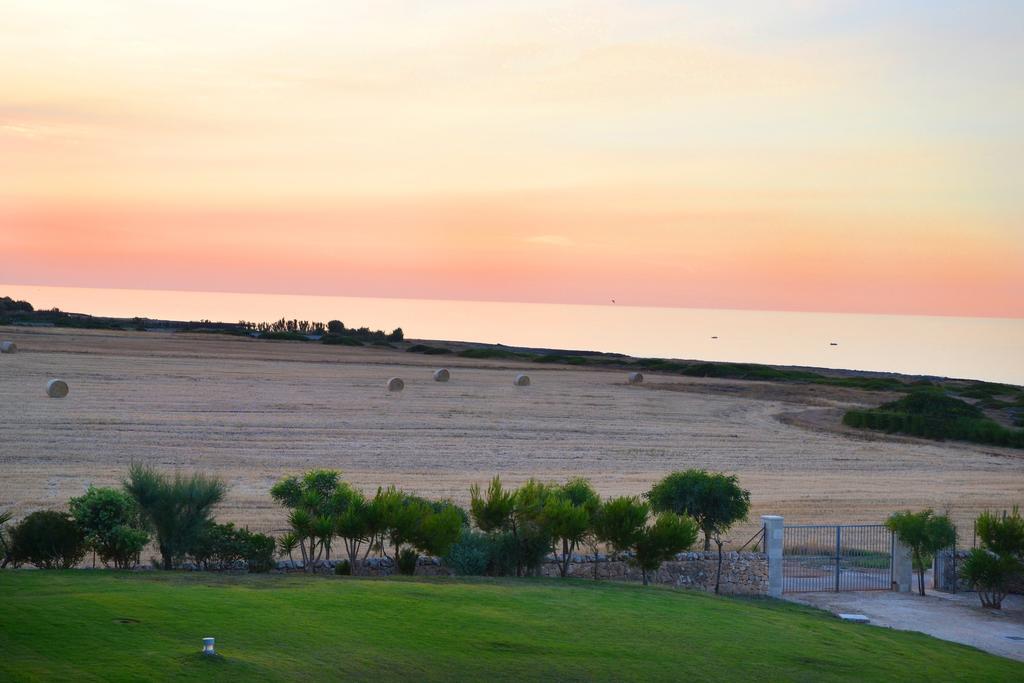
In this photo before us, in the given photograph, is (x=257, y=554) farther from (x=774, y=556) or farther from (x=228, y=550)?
(x=774, y=556)

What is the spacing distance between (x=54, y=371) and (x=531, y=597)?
148 feet

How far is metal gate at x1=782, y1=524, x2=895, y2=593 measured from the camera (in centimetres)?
2239

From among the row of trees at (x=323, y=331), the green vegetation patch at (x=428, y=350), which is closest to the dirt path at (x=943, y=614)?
the green vegetation patch at (x=428, y=350)

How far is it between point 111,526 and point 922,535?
1533 centimetres

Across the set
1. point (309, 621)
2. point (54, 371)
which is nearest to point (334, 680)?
point (309, 621)

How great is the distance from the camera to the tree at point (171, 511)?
1730 centimetres

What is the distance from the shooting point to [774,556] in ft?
69.7

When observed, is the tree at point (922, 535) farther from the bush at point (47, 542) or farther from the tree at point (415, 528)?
the bush at point (47, 542)

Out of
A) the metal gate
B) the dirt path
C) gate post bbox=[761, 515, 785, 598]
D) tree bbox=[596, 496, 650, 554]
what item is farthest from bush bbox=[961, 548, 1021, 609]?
tree bbox=[596, 496, 650, 554]

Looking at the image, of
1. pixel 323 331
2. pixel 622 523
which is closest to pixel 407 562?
pixel 622 523

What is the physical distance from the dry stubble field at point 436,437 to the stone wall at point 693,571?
5486 mm

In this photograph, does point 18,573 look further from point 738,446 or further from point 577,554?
point 738,446

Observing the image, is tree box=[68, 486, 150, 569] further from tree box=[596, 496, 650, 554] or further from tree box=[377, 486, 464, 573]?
tree box=[596, 496, 650, 554]

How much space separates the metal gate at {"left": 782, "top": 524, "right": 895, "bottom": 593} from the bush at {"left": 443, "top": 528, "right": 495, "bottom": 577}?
21.1 ft
